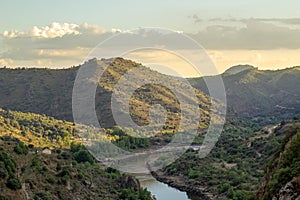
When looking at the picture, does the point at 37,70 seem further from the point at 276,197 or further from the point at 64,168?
the point at 276,197

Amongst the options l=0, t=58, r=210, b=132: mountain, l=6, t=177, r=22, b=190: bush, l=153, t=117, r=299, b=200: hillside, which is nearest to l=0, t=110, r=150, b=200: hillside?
l=6, t=177, r=22, b=190: bush

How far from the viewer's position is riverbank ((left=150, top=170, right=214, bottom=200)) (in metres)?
57.5

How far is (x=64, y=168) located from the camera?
4181 centimetres

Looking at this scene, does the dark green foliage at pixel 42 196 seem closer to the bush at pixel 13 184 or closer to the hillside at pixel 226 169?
the bush at pixel 13 184

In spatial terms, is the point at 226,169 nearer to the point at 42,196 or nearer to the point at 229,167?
the point at 229,167

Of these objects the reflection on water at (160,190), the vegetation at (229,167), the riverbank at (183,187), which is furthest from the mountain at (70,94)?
the reflection on water at (160,190)

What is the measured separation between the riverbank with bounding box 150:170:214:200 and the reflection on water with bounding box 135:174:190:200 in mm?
1001

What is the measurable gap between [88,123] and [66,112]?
49.0 ft

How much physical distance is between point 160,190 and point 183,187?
3.92 meters

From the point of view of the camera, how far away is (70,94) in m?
130

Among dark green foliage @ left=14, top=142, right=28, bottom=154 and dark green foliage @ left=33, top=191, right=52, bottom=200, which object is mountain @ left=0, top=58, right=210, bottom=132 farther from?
dark green foliage @ left=33, top=191, right=52, bottom=200

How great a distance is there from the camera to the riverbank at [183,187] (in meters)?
57.5

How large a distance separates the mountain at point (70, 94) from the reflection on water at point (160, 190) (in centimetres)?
3999

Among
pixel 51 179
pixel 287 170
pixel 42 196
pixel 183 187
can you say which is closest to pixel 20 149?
pixel 51 179
